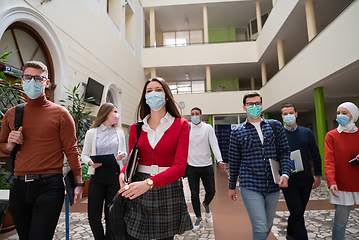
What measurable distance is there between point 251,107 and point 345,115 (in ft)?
3.32

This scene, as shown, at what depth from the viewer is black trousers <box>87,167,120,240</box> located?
234 cm

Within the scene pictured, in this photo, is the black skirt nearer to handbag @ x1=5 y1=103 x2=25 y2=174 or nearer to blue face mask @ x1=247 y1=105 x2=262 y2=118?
handbag @ x1=5 y1=103 x2=25 y2=174

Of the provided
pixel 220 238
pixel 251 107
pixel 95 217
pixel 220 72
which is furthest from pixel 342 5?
pixel 95 217

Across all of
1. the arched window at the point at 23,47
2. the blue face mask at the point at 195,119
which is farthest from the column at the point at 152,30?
the blue face mask at the point at 195,119

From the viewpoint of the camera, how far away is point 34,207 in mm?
1606

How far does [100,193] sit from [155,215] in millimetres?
1222

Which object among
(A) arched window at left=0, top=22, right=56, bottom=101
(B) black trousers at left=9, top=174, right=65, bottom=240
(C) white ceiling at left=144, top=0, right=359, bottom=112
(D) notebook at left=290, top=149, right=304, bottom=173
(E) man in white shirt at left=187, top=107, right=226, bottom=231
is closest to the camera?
(B) black trousers at left=9, top=174, right=65, bottom=240

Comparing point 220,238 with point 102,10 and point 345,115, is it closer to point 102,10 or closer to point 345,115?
point 345,115

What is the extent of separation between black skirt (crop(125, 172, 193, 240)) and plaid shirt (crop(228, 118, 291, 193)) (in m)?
0.85

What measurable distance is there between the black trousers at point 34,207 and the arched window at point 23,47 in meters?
3.12

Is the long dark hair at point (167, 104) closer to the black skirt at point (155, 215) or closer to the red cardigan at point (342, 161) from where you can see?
the black skirt at point (155, 215)

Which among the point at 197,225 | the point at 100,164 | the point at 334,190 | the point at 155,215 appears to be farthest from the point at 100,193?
the point at 334,190

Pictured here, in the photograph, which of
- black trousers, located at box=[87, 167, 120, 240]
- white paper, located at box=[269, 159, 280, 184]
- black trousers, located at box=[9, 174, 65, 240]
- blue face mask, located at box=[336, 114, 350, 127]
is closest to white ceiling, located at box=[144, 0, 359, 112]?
blue face mask, located at box=[336, 114, 350, 127]

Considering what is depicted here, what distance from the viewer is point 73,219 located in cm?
373
